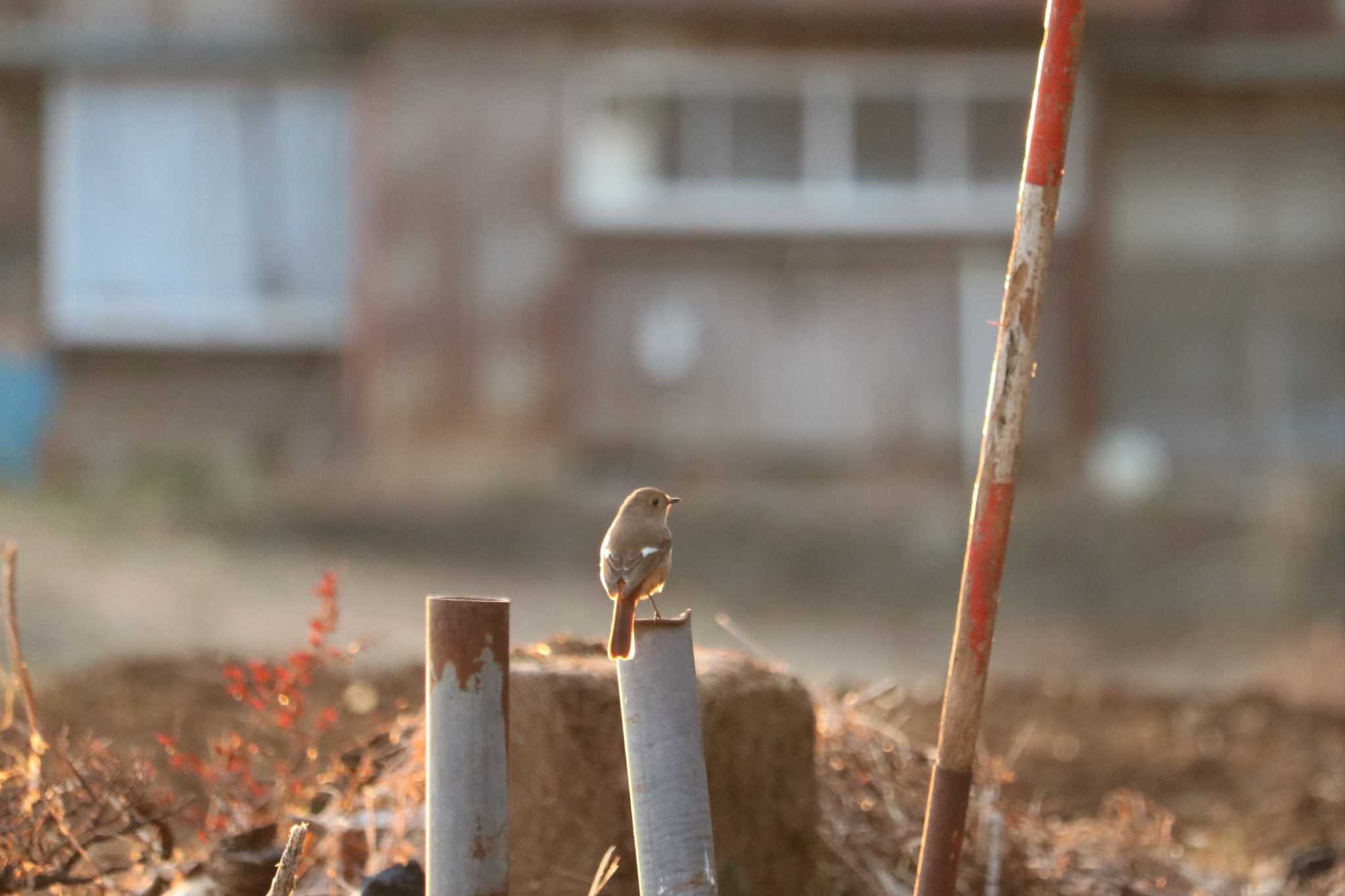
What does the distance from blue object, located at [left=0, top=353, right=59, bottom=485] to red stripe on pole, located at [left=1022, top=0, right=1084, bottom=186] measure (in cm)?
1187

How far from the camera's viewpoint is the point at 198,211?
536 inches

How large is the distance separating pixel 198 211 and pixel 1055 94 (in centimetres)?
1186

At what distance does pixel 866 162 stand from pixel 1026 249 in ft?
34.7

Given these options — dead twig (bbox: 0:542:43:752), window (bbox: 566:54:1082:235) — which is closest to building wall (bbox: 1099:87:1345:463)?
window (bbox: 566:54:1082:235)

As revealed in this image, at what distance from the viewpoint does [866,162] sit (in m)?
13.0

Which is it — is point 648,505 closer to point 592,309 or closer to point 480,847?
point 480,847

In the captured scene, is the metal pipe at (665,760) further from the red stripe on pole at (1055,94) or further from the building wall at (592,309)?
the building wall at (592,309)

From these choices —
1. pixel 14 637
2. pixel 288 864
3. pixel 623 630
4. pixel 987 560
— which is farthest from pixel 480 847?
pixel 14 637

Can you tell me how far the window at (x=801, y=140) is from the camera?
41.9 feet

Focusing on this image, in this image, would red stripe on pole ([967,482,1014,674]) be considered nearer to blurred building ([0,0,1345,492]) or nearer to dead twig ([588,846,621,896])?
dead twig ([588,846,621,896])

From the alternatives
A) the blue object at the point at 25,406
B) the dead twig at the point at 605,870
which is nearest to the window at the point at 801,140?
the blue object at the point at 25,406

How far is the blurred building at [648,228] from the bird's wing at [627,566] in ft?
32.6

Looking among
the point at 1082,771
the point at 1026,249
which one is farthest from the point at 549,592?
the point at 1026,249

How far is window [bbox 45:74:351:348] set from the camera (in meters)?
13.5
